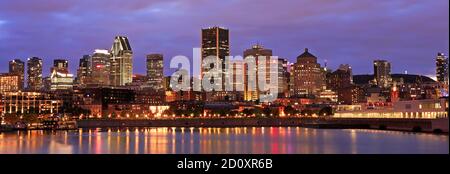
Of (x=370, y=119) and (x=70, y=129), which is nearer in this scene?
(x=370, y=119)

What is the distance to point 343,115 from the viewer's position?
177125 mm

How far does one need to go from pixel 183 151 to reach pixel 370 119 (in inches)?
3096
